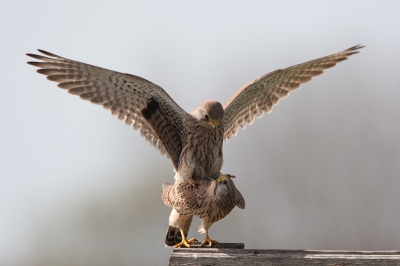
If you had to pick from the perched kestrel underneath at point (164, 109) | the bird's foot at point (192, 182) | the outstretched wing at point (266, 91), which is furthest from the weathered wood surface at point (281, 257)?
the outstretched wing at point (266, 91)

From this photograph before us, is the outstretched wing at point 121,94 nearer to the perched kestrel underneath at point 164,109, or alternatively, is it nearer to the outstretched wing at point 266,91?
the perched kestrel underneath at point 164,109

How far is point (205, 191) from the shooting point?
3.90 metres

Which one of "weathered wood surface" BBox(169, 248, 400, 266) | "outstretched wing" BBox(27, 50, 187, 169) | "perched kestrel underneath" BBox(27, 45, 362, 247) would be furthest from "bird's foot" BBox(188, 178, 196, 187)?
"weathered wood surface" BBox(169, 248, 400, 266)

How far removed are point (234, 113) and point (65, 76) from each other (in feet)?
4.75

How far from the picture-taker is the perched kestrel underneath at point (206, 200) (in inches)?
149

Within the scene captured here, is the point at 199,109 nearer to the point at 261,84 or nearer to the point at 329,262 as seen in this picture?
the point at 261,84

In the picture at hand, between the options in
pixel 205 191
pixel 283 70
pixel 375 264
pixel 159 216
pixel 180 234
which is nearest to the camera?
pixel 375 264

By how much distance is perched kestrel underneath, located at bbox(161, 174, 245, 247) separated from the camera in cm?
379

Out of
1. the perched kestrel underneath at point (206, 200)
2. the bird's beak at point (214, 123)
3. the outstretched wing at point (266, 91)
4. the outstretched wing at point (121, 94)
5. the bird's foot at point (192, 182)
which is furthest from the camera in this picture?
the outstretched wing at point (266, 91)

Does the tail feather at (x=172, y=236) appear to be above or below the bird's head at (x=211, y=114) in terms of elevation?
below

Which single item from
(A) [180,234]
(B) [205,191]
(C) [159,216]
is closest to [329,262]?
(B) [205,191]

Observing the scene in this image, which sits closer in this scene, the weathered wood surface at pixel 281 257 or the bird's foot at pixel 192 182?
the weathered wood surface at pixel 281 257

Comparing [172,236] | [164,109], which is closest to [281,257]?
[172,236]

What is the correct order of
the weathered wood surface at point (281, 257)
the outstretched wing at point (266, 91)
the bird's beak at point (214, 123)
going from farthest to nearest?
the outstretched wing at point (266, 91) → the bird's beak at point (214, 123) → the weathered wood surface at point (281, 257)
